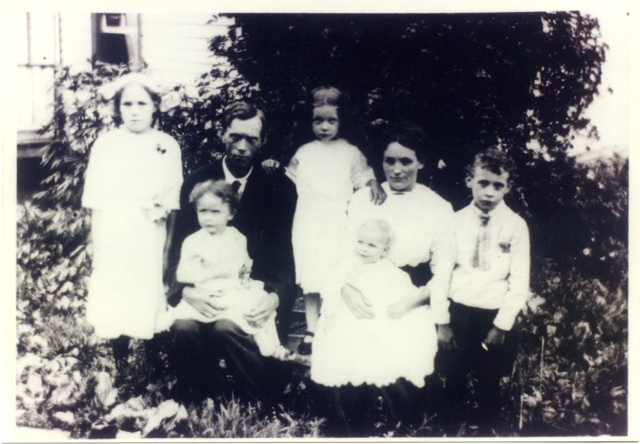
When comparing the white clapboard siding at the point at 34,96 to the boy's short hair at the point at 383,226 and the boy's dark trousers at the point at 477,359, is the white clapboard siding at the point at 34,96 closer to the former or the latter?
the boy's short hair at the point at 383,226

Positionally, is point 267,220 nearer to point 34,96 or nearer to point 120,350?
point 120,350

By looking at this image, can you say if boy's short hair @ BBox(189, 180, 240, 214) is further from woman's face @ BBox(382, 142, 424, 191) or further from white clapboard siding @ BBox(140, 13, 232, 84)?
woman's face @ BBox(382, 142, 424, 191)

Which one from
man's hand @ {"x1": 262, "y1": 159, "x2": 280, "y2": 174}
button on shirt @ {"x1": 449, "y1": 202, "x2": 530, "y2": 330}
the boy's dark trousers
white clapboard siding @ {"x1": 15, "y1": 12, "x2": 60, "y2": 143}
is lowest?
the boy's dark trousers

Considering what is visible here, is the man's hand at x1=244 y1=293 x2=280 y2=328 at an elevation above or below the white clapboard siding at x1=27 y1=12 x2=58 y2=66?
below

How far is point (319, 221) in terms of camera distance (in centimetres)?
276

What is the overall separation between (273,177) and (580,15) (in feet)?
5.00

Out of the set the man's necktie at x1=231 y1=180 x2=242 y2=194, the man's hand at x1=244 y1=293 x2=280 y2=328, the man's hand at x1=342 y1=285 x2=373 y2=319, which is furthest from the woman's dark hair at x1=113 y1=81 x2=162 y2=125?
the man's hand at x1=342 y1=285 x2=373 y2=319

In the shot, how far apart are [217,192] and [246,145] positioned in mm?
240

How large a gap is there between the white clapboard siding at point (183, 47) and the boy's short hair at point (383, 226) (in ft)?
3.16

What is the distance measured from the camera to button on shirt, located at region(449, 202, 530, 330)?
2.77 m

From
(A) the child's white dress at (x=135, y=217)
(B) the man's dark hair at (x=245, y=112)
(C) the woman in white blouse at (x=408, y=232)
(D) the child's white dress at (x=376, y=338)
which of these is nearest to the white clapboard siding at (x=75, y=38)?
(A) the child's white dress at (x=135, y=217)

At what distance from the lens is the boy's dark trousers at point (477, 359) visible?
9.11 ft

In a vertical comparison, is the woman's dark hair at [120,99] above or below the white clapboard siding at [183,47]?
below

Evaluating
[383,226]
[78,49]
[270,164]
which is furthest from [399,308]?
[78,49]
